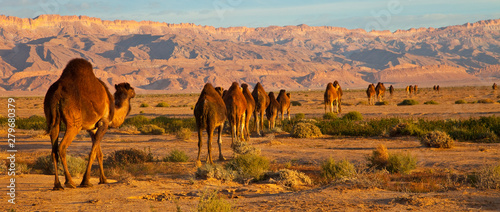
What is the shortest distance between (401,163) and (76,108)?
7904mm

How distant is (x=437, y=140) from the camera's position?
16.2 m

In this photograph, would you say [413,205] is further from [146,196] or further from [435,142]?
[435,142]

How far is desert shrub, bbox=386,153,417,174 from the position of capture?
1176 centimetres

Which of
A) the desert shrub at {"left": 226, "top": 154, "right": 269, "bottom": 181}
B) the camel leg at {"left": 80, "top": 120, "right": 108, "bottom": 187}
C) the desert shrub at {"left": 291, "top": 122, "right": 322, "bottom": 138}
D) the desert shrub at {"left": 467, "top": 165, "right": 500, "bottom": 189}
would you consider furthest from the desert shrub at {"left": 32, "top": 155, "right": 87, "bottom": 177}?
the desert shrub at {"left": 291, "top": 122, "right": 322, "bottom": 138}

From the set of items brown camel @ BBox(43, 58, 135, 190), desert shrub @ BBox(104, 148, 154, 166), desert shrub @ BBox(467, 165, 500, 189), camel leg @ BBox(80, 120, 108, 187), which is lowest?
desert shrub @ BBox(467, 165, 500, 189)

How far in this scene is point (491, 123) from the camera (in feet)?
67.3

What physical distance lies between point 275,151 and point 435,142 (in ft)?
18.4

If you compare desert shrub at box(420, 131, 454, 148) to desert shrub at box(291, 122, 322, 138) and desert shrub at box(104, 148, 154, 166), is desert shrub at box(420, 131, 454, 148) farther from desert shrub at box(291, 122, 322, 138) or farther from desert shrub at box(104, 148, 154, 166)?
desert shrub at box(104, 148, 154, 166)

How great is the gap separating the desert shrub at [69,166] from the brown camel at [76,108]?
2413 mm

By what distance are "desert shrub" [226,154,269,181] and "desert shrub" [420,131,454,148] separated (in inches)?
298

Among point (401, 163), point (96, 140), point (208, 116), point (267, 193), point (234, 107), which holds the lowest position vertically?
point (267, 193)

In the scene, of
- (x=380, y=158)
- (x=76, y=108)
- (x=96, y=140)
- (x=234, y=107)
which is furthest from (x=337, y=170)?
(x=76, y=108)

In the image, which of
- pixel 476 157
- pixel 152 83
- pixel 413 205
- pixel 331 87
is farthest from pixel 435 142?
pixel 152 83

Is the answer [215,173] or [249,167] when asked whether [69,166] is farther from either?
[249,167]
